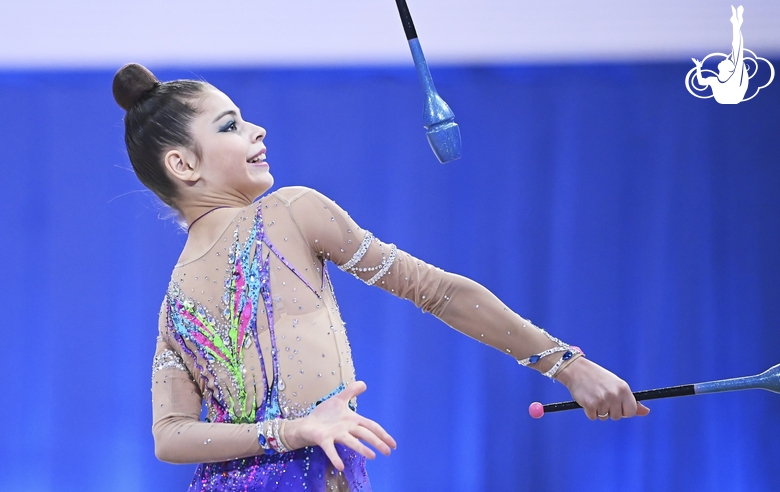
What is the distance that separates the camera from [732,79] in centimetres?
295

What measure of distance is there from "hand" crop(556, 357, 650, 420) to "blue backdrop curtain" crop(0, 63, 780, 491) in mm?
1661

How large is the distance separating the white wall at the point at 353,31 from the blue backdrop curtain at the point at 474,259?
0.22 ft

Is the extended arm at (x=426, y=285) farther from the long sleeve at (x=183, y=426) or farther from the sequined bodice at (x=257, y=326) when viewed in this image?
the long sleeve at (x=183, y=426)

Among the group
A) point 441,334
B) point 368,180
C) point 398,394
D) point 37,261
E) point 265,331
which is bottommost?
point 265,331

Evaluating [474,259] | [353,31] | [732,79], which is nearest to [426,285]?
[474,259]

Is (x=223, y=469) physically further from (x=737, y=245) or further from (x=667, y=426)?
(x=737, y=245)

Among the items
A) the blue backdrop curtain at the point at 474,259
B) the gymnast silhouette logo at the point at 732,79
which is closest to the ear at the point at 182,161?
the blue backdrop curtain at the point at 474,259

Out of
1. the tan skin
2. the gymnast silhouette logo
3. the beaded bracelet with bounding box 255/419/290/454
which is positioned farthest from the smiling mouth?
the gymnast silhouette logo

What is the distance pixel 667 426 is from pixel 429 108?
200cm

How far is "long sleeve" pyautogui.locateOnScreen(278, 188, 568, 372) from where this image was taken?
1.19 metres

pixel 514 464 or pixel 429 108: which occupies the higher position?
pixel 429 108

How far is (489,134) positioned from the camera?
2904mm

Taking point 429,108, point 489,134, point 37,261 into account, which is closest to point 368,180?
point 489,134

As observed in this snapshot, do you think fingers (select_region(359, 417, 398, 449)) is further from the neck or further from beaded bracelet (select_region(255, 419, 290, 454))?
the neck
